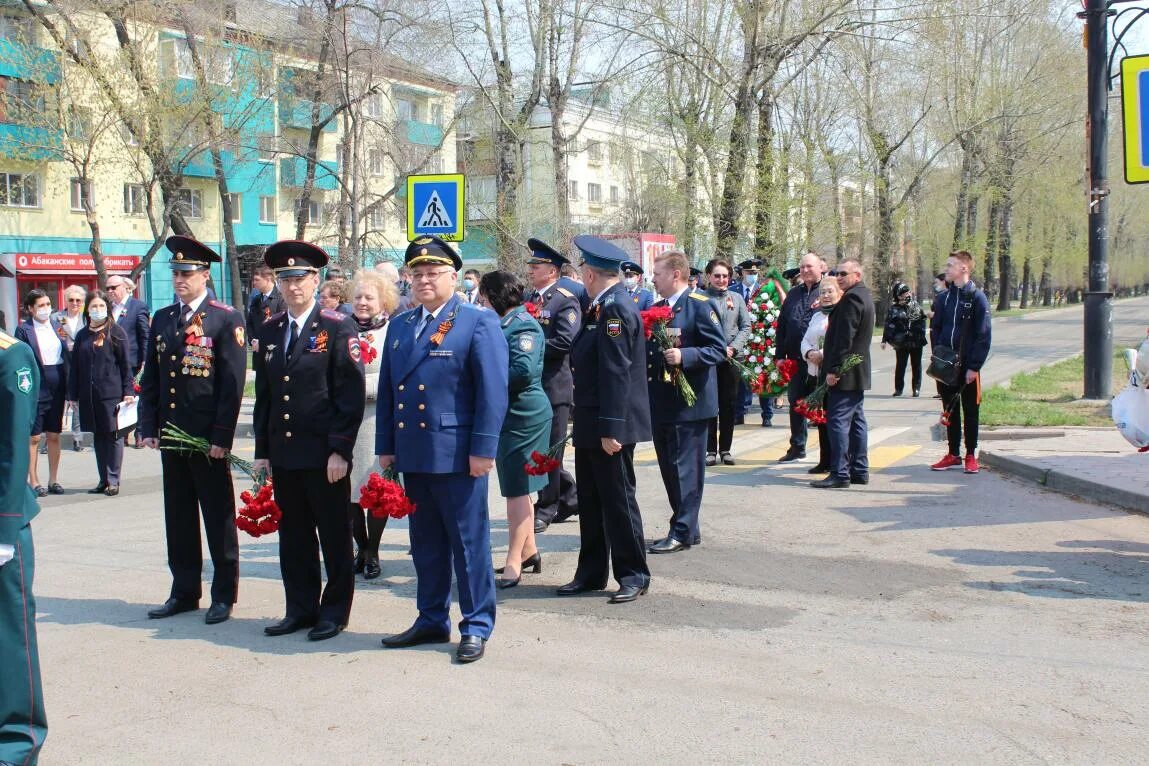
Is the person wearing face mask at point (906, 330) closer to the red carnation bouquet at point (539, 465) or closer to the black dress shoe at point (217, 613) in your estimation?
the red carnation bouquet at point (539, 465)

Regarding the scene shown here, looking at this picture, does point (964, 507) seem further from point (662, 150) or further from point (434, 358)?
point (662, 150)

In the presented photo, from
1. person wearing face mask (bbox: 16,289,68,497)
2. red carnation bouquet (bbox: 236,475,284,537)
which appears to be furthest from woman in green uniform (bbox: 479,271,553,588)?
person wearing face mask (bbox: 16,289,68,497)

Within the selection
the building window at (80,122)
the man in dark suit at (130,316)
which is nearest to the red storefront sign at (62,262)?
the building window at (80,122)

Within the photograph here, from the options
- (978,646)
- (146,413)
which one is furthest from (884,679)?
(146,413)

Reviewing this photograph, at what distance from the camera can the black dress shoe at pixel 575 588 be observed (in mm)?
6895

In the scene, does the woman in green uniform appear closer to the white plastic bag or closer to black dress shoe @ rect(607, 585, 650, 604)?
black dress shoe @ rect(607, 585, 650, 604)

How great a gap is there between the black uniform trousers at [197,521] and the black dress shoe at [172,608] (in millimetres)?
27

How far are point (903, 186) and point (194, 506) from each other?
1283 inches

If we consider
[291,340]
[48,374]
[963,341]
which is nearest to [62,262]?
[48,374]

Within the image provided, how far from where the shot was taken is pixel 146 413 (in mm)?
6582

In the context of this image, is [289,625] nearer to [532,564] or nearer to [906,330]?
[532,564]

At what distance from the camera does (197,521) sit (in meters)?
6.52

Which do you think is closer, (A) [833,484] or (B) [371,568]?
(B) [371,568]

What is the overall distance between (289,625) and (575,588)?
175 centimetres
